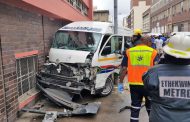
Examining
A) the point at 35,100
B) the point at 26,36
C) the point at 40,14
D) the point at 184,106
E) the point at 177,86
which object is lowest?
the point at 35,100

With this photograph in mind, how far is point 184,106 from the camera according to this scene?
2277 mm

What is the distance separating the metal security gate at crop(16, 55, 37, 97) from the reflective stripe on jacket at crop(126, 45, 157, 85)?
2860mm

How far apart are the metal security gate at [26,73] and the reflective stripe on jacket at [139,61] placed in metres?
2.86

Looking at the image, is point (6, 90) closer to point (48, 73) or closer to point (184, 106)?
point (48, 73)

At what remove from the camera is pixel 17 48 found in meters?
5.92

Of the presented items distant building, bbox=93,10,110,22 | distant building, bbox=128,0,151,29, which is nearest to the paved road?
distant building, bbox=93,10,110,22

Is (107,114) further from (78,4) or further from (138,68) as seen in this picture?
(78,4)

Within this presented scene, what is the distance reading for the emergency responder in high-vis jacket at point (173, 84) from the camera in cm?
229

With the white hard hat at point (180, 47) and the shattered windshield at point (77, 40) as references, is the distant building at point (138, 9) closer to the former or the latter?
the shattered windshield at point (77, 40)

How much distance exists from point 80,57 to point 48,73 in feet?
3.24

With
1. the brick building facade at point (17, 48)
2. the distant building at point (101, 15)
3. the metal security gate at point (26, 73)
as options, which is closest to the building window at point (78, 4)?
the brick building facade at point (17, 48)

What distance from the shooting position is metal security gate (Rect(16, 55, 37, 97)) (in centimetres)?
628

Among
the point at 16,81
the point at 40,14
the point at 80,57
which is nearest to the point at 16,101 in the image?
the point at 16,81

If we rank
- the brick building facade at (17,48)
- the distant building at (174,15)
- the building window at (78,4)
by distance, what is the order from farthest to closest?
the distant building at (174,15) → the building window at (78,4) → the brick building facade at (17,48)
